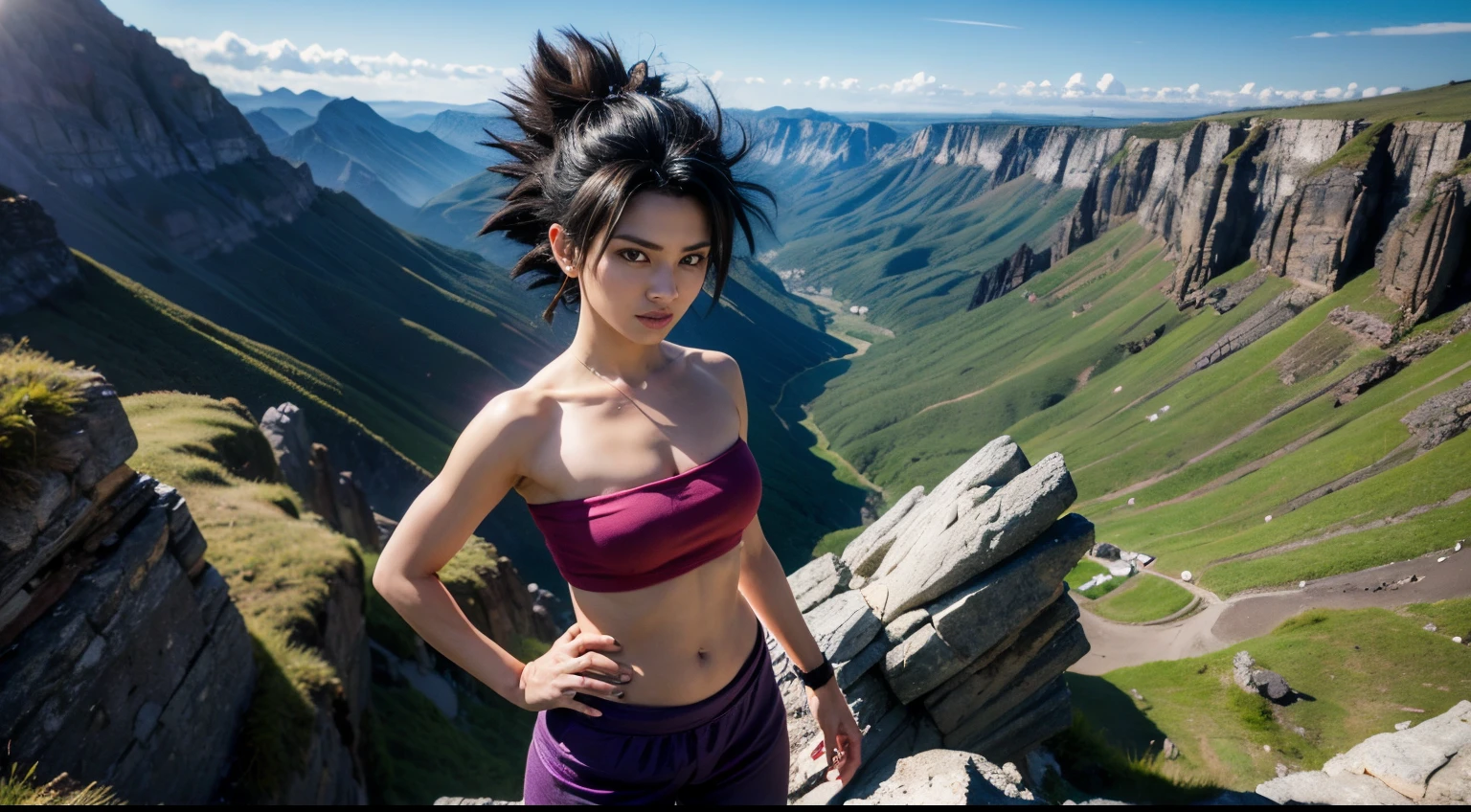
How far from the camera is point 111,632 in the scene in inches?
411

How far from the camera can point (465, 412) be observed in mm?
104000

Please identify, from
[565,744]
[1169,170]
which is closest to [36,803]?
[565,744]

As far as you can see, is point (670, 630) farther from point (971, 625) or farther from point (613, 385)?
point (971, 625)

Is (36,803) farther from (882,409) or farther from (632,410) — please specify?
(882,409)

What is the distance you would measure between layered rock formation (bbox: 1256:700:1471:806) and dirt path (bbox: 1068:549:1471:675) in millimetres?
34418

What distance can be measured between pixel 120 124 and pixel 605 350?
16364cm

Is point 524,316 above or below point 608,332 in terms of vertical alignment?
below

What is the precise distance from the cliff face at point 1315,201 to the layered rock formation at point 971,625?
4215 inches

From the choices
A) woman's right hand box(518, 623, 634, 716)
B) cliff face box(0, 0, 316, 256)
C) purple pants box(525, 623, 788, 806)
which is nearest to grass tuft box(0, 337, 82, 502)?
purple pants box(525, 623, 788, 806)

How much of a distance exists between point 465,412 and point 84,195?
6417cm

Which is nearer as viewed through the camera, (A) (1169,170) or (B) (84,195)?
(B) (84,195)

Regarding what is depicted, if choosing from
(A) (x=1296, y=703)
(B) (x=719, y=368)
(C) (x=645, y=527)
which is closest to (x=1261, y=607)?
(A) (x=1296, y=703)

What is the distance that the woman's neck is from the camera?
5023mm

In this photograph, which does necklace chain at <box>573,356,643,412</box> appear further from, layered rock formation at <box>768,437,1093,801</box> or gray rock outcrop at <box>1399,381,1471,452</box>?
gray rock outcrop at <box>1399,381,1471,452</box>
